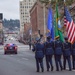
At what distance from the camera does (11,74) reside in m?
17.1

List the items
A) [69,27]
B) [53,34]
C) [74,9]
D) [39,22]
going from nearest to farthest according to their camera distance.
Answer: [69,27] < [53,34] < [74,9] < [39,22]

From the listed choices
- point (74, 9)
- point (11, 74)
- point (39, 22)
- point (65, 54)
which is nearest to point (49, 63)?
point (65, 54)

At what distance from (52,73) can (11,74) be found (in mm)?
2006

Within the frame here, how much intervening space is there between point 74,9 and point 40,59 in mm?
22239

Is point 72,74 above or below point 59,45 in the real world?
below

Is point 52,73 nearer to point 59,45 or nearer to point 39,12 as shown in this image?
point 59,45

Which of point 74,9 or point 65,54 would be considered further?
point 74,9

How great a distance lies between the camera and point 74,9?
129ft

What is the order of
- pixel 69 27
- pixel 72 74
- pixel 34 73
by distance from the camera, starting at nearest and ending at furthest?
pixel 72 74
pixel 34 73
pixel 69 27

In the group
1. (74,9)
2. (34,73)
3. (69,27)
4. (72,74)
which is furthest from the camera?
(74,9)

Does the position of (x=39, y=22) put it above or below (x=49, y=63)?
above

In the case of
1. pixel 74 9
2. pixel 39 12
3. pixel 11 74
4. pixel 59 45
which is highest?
pixel 39 12

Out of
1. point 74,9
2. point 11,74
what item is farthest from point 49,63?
point 74,9

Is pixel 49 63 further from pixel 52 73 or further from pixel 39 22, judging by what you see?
pixel 39 22
